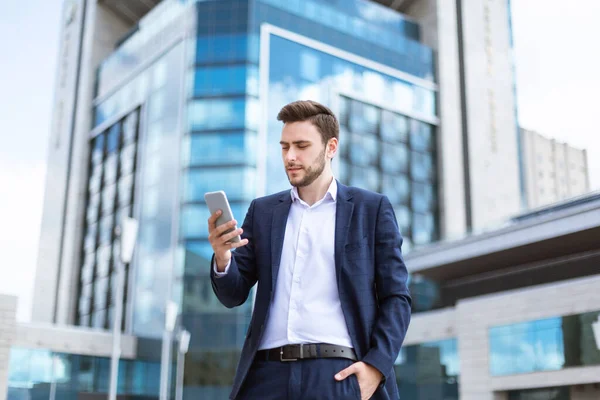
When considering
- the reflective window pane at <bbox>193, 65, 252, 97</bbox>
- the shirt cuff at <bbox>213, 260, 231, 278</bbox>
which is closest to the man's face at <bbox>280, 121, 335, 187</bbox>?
the shirt cuff at <bbox>213, 260, 231, 278</bbox>

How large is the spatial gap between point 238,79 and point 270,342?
144ft

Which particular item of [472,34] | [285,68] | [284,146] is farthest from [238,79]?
[284,146]

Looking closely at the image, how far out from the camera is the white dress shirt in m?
2.99

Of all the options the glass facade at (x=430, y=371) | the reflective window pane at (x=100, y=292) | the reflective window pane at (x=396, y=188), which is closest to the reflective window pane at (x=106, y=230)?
the reflective window pane at (x=100, y=292)

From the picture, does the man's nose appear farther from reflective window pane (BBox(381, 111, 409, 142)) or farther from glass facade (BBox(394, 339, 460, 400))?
reflective window pane (BBox(381, 111, 409, 142))

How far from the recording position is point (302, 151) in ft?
10.4

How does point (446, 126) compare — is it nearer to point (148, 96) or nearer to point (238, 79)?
point (238, 79)

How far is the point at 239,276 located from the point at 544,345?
26.3 meters

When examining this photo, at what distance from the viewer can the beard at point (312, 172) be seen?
317 cm

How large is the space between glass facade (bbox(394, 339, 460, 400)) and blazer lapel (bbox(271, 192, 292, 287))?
30170 mm

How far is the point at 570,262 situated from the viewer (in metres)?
32.6

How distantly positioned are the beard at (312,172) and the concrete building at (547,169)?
338ft

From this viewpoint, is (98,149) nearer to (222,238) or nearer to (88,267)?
(88,267)

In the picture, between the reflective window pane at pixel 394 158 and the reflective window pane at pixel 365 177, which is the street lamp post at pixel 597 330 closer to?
the reflective window pane at pixel 365 177
